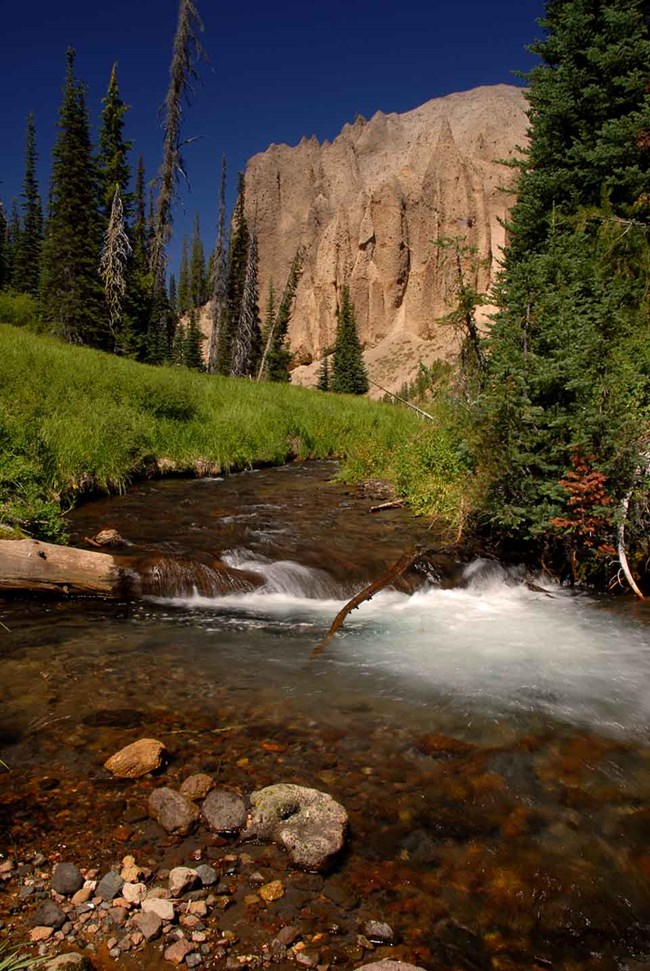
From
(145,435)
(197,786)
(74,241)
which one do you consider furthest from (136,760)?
(74,241)

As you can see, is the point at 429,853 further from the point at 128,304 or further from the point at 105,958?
the point at 128,304

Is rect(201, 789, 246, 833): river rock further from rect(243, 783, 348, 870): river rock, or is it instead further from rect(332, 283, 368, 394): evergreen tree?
rect(332, 283, 368, 394): evergreen tree

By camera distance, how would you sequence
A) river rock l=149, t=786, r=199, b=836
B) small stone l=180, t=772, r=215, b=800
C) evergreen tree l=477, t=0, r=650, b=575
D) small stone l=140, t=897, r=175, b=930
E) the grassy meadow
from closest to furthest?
small stone l=140, t=897, r=175, b=930 → river rock l=149, t=786, r=199, b=836 → small stone l=180, t=772, r=215, b=800 → evergreen tree l=477, t=0, r=650, b=575 → the grassy meadow

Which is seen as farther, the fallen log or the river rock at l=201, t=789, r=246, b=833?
the fallen log

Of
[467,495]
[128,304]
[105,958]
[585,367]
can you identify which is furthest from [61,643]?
[128,304]

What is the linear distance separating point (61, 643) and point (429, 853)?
3201 millimetres

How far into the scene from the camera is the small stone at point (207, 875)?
7.64 feet

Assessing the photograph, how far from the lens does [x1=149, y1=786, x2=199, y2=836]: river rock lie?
103 inches

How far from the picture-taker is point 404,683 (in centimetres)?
438

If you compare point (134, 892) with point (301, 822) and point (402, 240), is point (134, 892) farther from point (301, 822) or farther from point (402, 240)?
point (402, 240)

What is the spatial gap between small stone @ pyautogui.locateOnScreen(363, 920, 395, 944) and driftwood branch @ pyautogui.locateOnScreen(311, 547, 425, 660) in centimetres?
261

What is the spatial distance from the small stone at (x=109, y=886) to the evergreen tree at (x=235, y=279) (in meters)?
53.1

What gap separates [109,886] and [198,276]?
111 metres

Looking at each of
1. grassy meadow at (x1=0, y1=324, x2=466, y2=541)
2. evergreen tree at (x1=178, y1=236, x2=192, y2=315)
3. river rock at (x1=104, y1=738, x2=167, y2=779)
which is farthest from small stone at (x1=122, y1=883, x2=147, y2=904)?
evergreen tree at (x1=178, y1=236, x2=192, y2=315)
